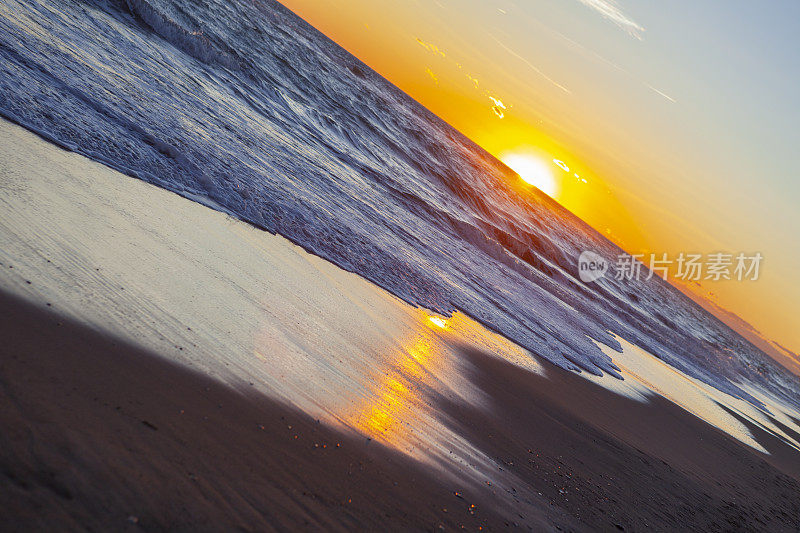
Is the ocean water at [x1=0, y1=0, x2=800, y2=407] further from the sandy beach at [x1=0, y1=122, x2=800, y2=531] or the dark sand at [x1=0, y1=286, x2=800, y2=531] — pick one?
the dark sand at [x1=0, y1=286, x2=800, y2=531]

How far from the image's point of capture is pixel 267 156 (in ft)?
48.7

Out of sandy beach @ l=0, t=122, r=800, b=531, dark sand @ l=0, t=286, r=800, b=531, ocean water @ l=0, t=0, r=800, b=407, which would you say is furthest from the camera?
ocean water @ l=0, t=0, r=800, b=407

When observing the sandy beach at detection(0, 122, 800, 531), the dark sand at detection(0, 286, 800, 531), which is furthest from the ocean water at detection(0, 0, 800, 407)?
the dark sand at detection(0, 286, 800, 531)

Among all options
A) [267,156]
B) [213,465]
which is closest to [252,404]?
[213,465]

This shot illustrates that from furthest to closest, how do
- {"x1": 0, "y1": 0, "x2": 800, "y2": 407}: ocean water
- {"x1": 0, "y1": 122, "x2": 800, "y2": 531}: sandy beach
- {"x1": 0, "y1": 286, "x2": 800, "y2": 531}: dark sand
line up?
{"x1": 0, "y1": 0, "x2": 800, "y2": 407}: ocean water → {"x1": 0, "y1": 122, "x2": 800, "y2": 531}: sandy beach → {"x1": 0, "y1": 286, "x2": 800, "y2": 531}: dark sand

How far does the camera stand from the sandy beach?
10.1 feet

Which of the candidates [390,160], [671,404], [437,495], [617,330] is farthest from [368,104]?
[437,495]

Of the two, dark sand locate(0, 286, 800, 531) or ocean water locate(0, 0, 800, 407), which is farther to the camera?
ocean water locate(0, 0, 800, 407)

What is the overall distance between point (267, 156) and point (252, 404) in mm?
11563

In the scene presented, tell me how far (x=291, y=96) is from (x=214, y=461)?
2690cm

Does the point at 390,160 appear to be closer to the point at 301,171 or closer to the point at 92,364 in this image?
the point at 301,171

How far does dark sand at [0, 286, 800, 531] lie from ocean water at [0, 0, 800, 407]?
17.0 feet

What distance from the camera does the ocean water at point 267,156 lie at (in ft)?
32.0

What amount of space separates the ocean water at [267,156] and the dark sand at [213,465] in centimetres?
518
